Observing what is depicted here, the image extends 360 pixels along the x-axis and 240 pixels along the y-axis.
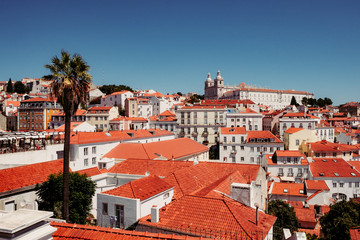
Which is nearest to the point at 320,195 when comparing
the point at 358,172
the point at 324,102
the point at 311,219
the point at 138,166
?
the point at 311,219

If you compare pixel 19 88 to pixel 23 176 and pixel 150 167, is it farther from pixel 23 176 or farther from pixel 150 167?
pixel 150 167

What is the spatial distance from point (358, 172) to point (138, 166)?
35.8 m

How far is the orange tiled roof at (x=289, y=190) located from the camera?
36875mm

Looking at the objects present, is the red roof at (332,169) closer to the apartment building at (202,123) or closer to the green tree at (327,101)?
the apartment building at (202,123)

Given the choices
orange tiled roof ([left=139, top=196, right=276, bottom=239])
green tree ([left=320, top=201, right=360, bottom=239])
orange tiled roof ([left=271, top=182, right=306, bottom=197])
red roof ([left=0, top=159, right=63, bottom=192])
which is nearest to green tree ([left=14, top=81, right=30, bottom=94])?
red roof ([left=0, top=159, right=63, bottom=192])

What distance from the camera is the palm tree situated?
15307mm

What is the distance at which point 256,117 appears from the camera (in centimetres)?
6900

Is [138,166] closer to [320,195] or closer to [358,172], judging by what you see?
[320,195]

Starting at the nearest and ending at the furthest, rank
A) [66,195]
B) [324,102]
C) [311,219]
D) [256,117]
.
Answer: [66,195]
[311,219]
[256,117]
[324,102]

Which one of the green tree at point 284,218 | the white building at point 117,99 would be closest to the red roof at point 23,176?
the green tree at point 284,218

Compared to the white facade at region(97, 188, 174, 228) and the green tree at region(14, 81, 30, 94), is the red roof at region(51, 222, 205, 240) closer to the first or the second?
the white facade at region(97, 188, 174, 228)

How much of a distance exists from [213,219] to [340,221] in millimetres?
18908

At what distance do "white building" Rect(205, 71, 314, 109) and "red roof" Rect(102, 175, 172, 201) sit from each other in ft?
414

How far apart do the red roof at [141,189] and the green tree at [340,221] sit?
55.8 feet
